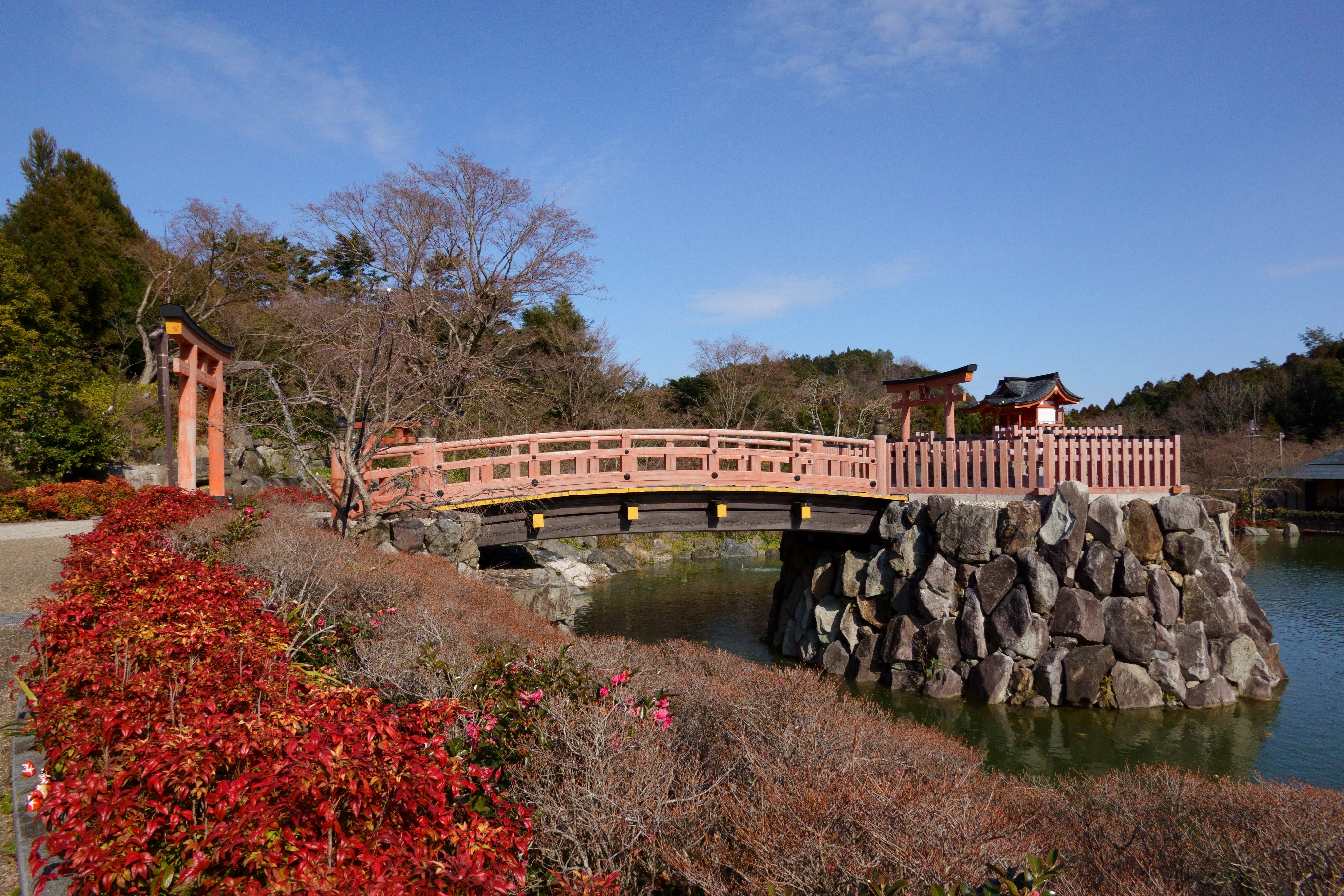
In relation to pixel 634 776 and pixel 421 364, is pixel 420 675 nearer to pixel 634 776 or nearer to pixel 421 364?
pixel 634 776

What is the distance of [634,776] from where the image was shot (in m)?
3.21

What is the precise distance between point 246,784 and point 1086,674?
35.4 ft

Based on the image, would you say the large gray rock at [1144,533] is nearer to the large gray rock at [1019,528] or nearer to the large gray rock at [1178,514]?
the large gray rock at [1178,514]

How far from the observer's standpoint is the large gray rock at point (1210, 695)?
10.1m

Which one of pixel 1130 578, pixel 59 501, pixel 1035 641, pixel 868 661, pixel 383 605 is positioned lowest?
pixel 868 661

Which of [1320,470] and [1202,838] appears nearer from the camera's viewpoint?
[1202,838]

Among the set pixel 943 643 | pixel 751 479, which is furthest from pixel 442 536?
pixel 943 643

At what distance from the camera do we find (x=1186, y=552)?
10.7m

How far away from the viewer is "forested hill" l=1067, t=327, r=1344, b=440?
36.9 metres

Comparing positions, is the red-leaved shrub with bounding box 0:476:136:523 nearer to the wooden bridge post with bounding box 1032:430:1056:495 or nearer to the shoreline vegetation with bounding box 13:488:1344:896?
the shoreline vegetation with bounding box 13:488:1344:896

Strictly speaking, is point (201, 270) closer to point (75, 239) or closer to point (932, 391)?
point (75, 239)

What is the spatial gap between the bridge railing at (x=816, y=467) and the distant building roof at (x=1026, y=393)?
3.77m

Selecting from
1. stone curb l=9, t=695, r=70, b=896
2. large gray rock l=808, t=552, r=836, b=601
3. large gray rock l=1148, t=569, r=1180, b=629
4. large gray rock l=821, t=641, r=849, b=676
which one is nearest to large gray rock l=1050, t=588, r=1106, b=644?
large gray rock l=1148, t=569, r=1180, b=629

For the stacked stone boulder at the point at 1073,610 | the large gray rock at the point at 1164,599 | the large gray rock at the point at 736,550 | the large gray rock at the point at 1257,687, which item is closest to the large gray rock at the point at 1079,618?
the stacked stone boulder at the point at 1073,610
